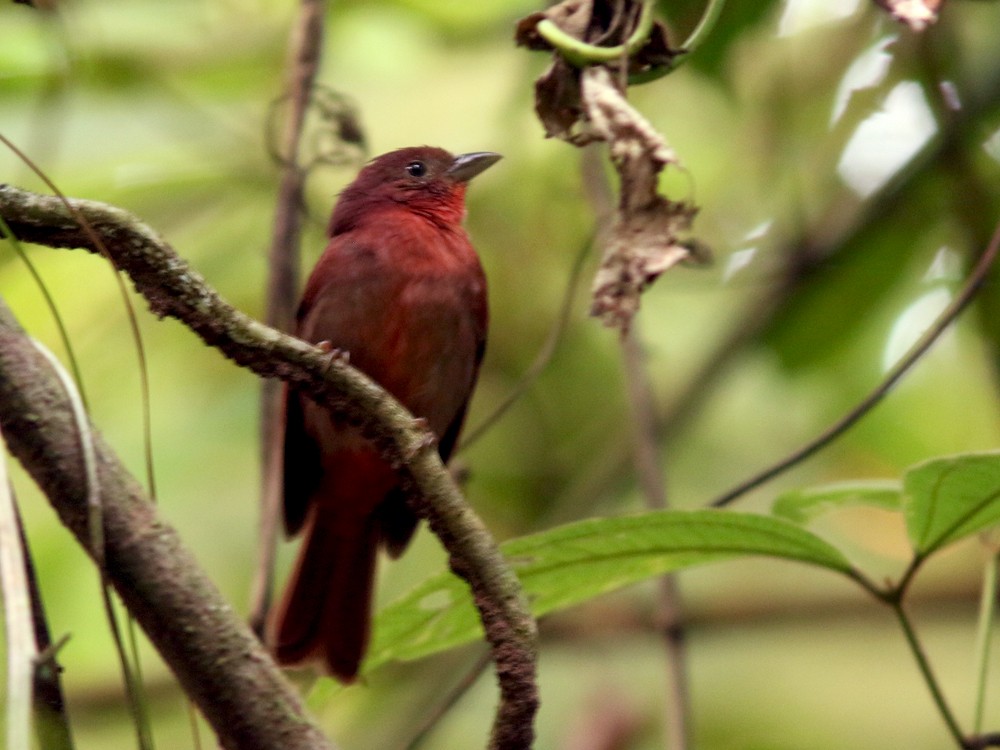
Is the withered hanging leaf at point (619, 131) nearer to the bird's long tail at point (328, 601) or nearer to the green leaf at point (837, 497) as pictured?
the green leaf at point (837, 497)

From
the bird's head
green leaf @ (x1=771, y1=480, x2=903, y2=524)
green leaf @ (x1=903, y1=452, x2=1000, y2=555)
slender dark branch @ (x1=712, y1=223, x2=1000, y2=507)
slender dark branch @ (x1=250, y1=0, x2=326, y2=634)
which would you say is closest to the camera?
green leaf @ (x1=903, y1=452, x2=1000, y2=555)

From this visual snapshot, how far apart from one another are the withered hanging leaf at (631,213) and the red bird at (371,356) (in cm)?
126

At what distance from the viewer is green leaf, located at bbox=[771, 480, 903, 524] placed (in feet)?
6.93

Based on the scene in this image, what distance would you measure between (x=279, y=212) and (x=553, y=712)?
165 cm

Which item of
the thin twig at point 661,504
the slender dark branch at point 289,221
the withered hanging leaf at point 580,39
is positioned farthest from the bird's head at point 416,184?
the withered hanging leaf at point 580,39

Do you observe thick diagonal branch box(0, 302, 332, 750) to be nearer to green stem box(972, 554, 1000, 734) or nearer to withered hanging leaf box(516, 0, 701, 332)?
withered hanging leaf box(516, 0, 701, 332)

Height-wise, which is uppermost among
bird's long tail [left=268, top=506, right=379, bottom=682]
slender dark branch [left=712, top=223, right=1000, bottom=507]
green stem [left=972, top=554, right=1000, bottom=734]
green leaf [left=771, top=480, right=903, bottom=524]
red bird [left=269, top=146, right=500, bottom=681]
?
red bird [left=269, top=146, right=500, bottom=681]

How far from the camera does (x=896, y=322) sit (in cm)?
384

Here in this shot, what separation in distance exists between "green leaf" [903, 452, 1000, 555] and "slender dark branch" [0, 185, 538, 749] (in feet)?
2.01

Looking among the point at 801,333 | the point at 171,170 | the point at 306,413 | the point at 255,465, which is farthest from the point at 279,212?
the point at 801,333

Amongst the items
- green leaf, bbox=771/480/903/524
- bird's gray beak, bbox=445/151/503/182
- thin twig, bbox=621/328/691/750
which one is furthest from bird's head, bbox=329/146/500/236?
green leaf, bbox=771/480/903/524

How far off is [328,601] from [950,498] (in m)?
1.83

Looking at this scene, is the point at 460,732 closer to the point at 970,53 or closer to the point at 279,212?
the point at 279,212

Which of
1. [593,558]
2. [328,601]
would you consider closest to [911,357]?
[593,558]
